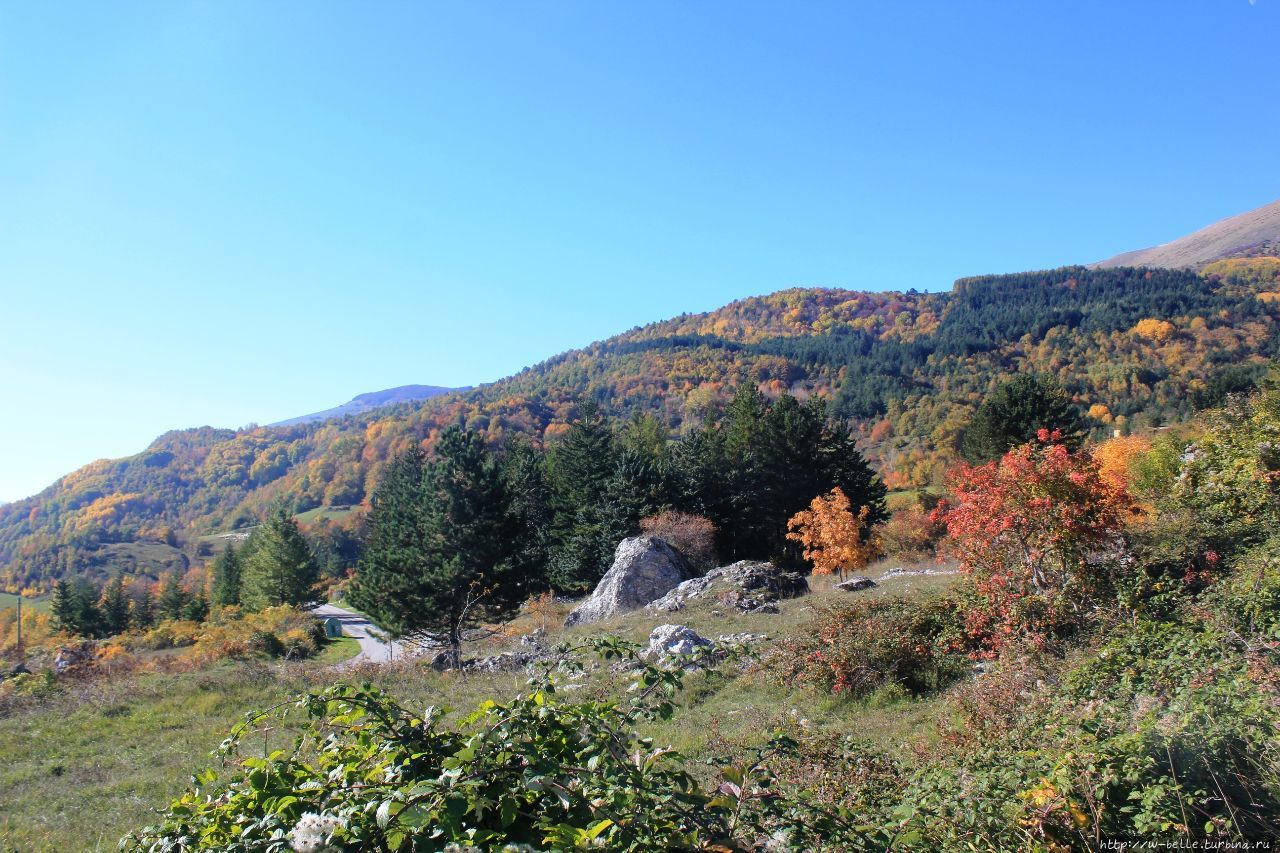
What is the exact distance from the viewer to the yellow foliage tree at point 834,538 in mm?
29922

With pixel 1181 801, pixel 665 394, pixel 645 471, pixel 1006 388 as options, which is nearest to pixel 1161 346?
pixel 665 394

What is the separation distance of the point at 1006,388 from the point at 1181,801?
35.3m

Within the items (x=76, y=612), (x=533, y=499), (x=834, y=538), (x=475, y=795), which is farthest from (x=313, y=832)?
(x=76, y=612)

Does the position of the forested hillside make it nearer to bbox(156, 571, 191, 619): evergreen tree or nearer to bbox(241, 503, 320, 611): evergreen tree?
bbox(156, 571, 191, 619): evergreen tree

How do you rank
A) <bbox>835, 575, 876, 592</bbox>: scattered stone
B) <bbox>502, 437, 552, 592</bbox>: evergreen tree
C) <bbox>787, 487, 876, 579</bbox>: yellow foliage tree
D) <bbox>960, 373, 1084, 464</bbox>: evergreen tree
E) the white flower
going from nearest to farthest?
the white flower, <bbox>835, 575, 876, 592</bbox>: scattered stone, <bbox>787, 487, 876, 579</bbox>: yellow foliage tree, <bbox>960, 373, 1084, 464</bbox>: evergreen tree, <bbox>502, 437, 552, 592</bbox>: evergreen tree

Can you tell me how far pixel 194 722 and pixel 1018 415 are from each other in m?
35.4

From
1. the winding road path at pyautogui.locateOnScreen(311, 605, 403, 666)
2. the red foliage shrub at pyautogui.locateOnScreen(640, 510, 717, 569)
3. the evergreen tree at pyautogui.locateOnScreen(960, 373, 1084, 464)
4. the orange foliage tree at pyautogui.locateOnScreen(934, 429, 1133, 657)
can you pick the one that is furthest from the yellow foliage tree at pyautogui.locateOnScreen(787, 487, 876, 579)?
the winding road path at pyautogui.locateOnScreen(311, 605, 403, 666)

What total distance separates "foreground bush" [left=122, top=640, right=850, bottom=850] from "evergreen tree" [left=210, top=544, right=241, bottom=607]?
64.6 meters

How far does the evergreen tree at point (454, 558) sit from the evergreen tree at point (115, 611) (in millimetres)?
42519

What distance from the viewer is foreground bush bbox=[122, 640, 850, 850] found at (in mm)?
1929

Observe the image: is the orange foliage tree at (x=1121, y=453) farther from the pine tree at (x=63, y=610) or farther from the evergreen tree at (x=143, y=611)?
the pine tree at (x=63, y=610)

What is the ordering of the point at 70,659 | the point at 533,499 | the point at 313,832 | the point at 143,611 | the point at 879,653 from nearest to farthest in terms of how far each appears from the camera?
1. the point at 313,832
2. the point at 879,653
3. the point at 70,659
4. the point at 533,499
5. the point at 143,611

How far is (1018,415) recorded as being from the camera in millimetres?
33156

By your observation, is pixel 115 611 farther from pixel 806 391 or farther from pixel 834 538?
pixel 806 391
